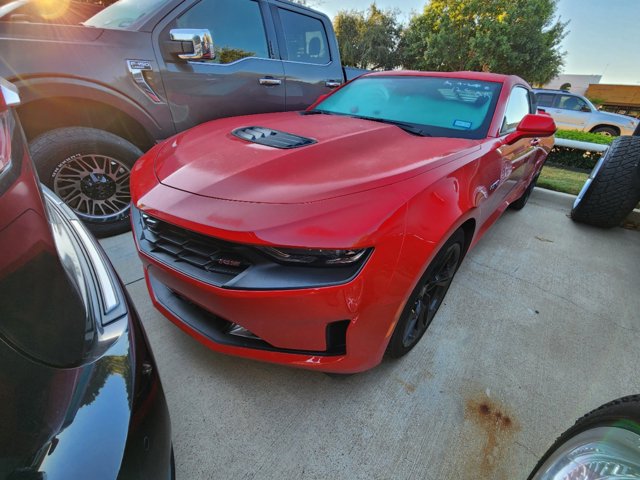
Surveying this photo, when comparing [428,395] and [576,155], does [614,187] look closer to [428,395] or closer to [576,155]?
[428,395]

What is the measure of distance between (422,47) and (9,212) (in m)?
23.5

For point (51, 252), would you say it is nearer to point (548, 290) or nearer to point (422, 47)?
point (548, 290)

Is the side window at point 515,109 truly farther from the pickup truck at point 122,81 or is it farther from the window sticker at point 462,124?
the pickup truck at point 122,81

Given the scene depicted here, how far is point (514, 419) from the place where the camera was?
59.7 inches

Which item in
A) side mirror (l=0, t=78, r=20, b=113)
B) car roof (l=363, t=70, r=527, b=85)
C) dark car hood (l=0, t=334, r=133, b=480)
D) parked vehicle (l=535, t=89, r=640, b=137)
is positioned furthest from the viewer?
parked vehicle (l=535, t=89, r=640, b=137)

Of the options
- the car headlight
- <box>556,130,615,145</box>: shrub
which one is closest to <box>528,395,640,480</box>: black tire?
the car headlight

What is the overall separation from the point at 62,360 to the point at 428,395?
1504mm

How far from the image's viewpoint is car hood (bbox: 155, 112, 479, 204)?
50.5 inches

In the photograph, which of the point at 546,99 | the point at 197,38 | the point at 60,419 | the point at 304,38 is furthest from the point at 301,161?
the point at 546,99

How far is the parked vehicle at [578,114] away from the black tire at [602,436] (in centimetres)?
1301

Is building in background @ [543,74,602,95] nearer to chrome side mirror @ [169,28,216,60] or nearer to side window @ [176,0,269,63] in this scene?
side window @ [176,0,269,63]

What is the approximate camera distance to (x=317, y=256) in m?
1.15

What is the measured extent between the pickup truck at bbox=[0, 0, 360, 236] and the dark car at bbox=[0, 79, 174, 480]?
3.28ft

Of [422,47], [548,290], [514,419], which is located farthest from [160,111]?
[422,47]
